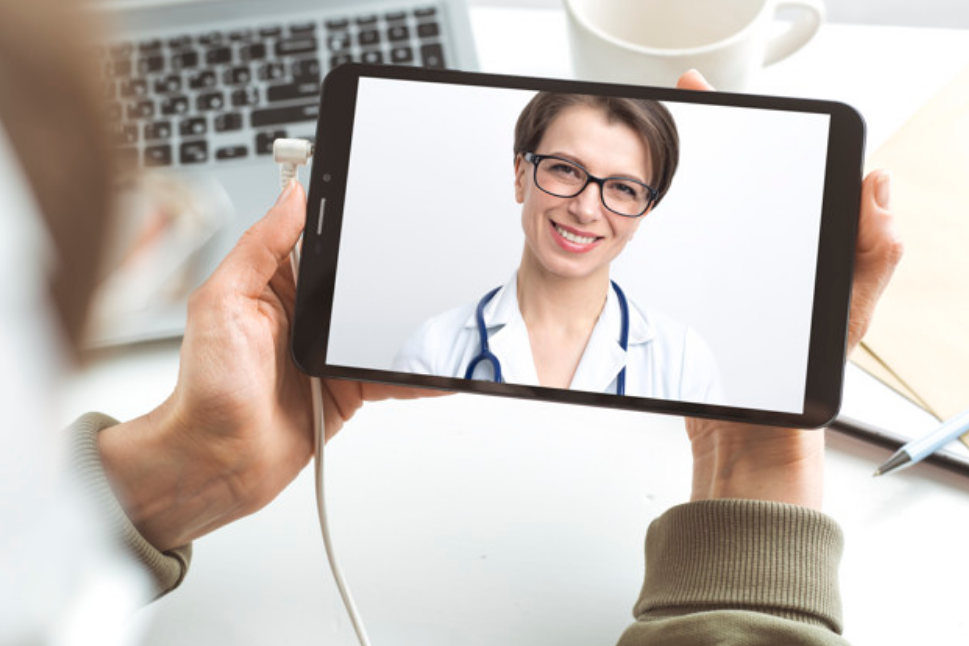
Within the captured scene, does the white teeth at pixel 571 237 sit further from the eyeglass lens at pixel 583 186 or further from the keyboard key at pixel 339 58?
the keyboard key at pixel 339 58

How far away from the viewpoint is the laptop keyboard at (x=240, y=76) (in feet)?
1.98

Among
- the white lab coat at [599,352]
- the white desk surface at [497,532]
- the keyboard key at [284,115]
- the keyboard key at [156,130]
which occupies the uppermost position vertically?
the keyboard key at [284,115]

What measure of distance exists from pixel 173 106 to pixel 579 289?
31 centimetres

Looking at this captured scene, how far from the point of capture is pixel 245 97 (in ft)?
2.02

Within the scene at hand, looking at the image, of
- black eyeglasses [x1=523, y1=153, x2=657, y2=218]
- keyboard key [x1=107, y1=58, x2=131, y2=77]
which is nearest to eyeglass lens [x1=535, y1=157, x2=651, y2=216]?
black eyeglasses [x1=523, y1=153, x2=657, y2=218]

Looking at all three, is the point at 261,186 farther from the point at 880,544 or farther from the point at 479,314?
the point at 880,544

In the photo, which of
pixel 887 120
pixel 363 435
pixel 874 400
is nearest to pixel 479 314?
pixel 363 435

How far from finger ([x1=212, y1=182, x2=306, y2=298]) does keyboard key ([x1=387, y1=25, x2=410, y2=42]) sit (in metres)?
0.19

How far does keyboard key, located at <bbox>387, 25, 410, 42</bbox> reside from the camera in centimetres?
63

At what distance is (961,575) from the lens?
488 millimetres

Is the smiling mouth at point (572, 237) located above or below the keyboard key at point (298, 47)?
below

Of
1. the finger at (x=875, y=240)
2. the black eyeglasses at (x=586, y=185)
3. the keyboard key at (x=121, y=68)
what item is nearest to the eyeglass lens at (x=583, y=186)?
the black eyeglasses at (x=586, y=185)

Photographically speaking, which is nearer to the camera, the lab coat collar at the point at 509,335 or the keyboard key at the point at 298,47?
the lab coat collar at the point at 509,335

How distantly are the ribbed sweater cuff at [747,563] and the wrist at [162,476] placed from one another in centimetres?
23
